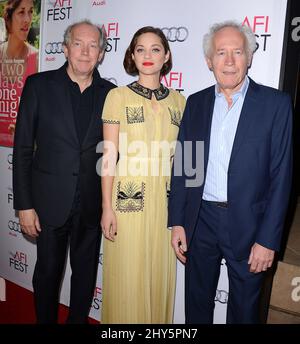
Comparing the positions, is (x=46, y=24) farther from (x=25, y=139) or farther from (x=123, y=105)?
(x=123, y=105)

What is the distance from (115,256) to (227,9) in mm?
1663

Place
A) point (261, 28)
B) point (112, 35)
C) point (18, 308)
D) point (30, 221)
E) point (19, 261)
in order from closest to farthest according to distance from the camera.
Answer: point (261, 28)
point (30, 221)
point (112, 35)
point (18, 308)
point (19, 261)

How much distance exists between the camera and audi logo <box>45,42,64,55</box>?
287 centimetres

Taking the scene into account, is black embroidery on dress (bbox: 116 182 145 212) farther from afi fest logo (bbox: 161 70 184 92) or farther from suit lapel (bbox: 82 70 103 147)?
afi fest logo (bbox: 161 70 184 92)

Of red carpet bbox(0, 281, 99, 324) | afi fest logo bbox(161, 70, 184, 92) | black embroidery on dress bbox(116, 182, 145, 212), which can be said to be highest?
afi fest logo bbox(161, 70, 184, 92)

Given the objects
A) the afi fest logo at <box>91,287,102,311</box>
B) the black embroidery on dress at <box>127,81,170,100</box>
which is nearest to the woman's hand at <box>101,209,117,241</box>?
the black embroidery on dress at <box>127,81,170,100</box>

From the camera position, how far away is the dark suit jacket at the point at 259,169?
1.67 metres

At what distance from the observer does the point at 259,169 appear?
1.71 m

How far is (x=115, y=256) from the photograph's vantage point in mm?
2094

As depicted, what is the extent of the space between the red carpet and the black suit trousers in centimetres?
57

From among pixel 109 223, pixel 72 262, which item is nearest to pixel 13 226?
pixel 72 262

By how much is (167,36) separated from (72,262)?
65.8 inches

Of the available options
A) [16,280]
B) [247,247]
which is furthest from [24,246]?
[247,247]

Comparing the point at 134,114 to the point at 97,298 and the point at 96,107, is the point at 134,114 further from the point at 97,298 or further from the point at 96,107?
the point at 97,298
